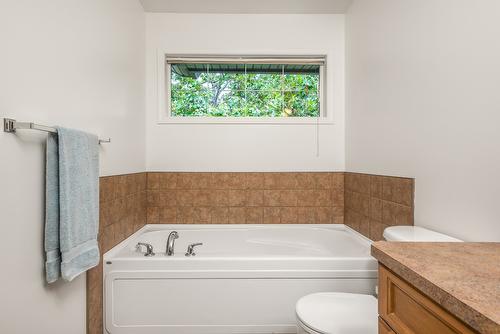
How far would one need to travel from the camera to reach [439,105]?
1.47 m

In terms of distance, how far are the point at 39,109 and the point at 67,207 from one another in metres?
0.45

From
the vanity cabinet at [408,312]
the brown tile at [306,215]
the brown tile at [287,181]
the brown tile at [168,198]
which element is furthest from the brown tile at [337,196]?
the vanity cabinet at [408,312]

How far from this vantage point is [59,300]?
1.41 meters

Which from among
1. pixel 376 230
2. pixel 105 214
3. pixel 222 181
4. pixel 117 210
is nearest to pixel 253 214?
pixel 222 181

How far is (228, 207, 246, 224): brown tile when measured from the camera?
9.01 feet

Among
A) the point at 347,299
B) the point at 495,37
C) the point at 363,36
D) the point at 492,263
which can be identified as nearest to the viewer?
the point at 492,263

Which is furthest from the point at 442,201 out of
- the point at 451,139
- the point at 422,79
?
the point at 422,79

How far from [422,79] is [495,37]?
467mm

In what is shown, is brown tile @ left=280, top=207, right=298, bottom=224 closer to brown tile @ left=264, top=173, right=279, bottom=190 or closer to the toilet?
brown tile @ left=264, top=173, right=279, bottom=190

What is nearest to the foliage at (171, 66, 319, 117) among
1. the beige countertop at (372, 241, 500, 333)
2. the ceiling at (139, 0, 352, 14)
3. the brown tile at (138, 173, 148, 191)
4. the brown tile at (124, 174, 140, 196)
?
the ceiling at (139, 0, 352, 14)

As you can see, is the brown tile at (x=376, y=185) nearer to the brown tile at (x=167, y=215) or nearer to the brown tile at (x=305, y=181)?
the brown tile at (x=305, y=181)

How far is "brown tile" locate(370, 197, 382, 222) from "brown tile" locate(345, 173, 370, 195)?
11 centimetres

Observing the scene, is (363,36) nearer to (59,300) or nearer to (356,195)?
(356,195)

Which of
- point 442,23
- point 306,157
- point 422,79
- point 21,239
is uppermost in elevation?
point 442,23
